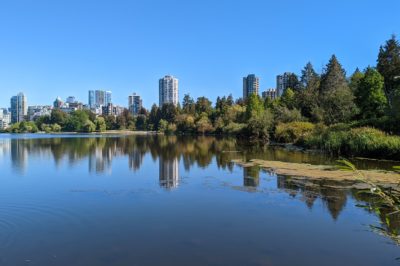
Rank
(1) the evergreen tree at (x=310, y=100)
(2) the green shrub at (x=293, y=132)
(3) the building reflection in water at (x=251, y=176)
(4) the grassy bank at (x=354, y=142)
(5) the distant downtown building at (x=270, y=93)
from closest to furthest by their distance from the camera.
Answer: (3) the building reflection in water at (x=251, y=176) → (4) the grassy bank at (x=354, y=142) → (2) the green shrub at (x=293, y=132) → (1) the evergreen tree at (x=310, y=100) → (5) the distant downtown building at (x=270, y=93)

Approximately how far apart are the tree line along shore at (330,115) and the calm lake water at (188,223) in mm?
4484

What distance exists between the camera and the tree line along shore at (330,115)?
30.9 m

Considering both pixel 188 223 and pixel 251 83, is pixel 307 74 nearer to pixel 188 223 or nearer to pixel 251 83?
pixel 188 223

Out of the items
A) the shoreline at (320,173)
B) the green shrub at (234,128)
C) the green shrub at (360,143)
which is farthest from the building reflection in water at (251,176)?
the green shrub at (234,128)

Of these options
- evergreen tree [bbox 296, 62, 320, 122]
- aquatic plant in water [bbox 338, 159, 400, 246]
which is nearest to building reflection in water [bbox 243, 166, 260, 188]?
aquatic plant in water [bbox 338, 159, 400, 246]

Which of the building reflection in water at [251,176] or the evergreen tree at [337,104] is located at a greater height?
the evergreen tree at [337,104]

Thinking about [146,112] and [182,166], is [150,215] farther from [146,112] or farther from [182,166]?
[146,112]

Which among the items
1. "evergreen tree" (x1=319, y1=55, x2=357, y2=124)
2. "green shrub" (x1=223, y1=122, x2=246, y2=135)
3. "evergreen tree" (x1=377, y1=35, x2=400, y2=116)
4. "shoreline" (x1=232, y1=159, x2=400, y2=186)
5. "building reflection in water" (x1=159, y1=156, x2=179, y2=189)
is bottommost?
"building reflection in water" (x1=159, y1=156, x2=179, y2=189)

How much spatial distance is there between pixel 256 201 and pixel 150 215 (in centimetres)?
441

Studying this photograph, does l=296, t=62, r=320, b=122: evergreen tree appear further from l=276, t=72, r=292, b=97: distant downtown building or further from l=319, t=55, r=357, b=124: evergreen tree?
l=276, t=72, r=292, b=97: distant downtown building

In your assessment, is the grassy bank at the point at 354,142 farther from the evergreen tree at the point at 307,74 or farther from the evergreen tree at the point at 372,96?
the evergreen tree at the point at 307,74

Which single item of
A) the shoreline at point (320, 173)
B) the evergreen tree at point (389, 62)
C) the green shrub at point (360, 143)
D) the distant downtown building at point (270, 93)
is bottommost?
the shoreline at point (320, 173)

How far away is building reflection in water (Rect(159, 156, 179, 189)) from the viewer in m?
19.0

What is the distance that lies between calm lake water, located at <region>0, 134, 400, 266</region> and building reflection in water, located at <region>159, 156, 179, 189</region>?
15 centimetres
